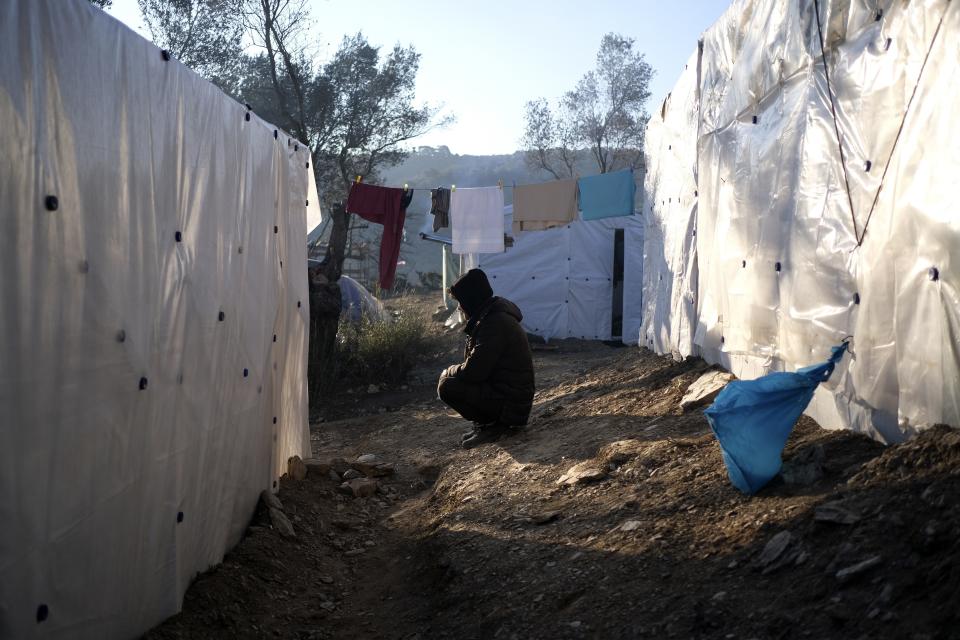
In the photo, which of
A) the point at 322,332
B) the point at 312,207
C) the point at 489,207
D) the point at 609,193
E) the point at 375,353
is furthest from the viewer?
the point at 489,207

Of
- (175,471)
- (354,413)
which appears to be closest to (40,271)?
(175,471)

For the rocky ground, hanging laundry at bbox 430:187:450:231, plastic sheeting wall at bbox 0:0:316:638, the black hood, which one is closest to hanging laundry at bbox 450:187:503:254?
hanging laundry at bbox 430:187:450:231

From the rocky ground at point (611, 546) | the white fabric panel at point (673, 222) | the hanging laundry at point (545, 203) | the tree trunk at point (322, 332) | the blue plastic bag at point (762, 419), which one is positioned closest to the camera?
the rocky ground at point (611, 546)

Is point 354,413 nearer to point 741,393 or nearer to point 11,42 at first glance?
point 741,393

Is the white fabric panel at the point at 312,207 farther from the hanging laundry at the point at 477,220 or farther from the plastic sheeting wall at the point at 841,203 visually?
the hanging laundry at the point at 477,220

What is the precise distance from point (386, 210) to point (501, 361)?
5554 mm

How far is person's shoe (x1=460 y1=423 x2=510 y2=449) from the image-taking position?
21.1ft

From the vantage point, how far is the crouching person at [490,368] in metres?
6.17

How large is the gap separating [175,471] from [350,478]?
2760mm

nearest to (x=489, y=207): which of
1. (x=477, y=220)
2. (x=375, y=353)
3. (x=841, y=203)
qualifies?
(x=477, y=220)

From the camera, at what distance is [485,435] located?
21.2 ft

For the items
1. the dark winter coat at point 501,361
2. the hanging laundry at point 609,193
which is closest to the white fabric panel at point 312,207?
the dark winter coat at point 501,361

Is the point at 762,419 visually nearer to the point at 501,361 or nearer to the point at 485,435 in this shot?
the point at 501,361

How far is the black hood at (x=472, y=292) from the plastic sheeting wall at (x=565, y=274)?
31.8 ft
